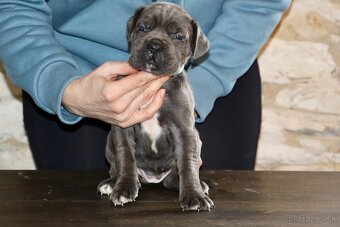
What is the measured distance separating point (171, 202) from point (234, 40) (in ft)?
2.56

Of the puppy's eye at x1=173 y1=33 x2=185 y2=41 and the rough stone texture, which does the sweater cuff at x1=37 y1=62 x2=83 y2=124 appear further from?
the rough stone texture

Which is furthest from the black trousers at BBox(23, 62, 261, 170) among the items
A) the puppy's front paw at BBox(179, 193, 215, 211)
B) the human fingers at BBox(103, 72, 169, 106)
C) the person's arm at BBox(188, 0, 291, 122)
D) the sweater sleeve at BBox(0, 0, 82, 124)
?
the puppy's front paw at BBox(179, 193, 215, 211)

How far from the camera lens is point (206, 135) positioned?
2.09 m

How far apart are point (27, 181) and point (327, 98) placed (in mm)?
1627

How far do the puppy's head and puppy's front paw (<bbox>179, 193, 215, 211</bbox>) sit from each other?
0.36m

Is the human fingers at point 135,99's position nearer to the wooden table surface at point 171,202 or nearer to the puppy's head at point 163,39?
the puppy's head at point 163,39

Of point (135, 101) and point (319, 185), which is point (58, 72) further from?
point (319, 185)

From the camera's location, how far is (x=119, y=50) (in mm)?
1972

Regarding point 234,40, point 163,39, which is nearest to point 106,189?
point 163,39

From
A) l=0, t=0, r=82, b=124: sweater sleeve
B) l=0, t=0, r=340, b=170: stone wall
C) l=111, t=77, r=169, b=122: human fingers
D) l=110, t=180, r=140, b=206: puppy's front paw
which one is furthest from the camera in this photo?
l=0, t=0, r=340, b=170: stone wall

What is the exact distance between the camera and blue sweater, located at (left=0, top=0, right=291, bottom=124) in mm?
1772

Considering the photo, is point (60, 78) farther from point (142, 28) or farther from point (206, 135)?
point (206, 135)

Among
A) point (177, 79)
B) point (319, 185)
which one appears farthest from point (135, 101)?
point (319, 185)

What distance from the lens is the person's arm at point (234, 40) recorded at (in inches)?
80.4
